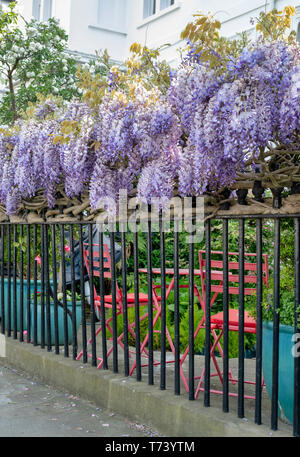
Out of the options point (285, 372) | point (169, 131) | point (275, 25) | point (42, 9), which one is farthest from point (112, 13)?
point (285, 372)

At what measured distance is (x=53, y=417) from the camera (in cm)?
452

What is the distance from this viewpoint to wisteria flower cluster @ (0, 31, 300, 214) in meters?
3.42

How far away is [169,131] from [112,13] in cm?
1436

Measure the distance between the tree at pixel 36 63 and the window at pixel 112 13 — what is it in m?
3.13

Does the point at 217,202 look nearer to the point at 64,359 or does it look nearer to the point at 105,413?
the point at 105,413

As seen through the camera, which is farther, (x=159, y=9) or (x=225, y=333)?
(x=159, y=9)

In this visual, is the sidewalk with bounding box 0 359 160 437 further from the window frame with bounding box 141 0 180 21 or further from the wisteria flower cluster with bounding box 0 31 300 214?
the window frame with bounding box 141 0 180 21

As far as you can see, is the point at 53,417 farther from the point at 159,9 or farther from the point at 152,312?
the point at 159,9

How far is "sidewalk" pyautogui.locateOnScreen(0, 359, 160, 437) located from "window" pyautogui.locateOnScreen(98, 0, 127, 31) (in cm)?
1403

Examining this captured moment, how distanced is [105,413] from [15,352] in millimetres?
1982

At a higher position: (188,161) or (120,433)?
(188,161)

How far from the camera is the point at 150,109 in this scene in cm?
429
